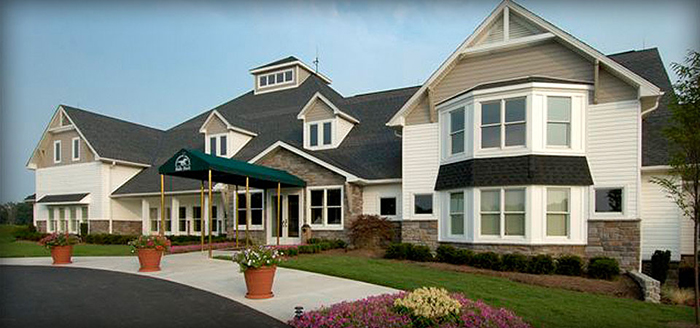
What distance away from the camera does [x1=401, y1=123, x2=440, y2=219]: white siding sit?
57.0 feet

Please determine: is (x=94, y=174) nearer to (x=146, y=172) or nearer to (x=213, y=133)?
(x=146, y=172)

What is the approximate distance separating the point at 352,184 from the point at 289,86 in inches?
549

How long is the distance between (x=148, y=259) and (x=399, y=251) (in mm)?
8521

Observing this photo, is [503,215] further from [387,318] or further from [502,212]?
[387,318]

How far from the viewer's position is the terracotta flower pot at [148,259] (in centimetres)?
1237

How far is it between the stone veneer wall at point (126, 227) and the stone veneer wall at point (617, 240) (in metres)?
25.8

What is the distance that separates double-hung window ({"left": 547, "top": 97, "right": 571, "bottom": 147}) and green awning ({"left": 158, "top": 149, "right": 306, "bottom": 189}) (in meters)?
10.4

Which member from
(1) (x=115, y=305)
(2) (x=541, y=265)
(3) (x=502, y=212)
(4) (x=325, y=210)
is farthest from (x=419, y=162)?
(1) (x=115, y=305)

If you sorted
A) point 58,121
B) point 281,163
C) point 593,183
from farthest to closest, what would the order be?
point 58,121
point 281,163
point 593,183

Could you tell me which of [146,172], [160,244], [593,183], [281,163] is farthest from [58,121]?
[593,183]

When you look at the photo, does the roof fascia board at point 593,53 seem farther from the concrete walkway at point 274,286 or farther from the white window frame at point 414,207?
the concrete walkway at point 274,286

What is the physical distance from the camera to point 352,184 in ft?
62.2

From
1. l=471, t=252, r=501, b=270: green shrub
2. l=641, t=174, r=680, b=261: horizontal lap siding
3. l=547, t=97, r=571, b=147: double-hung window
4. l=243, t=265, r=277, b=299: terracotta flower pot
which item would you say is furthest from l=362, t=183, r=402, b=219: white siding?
l=243, t=265, r=277, b=299: terracotta flower pot

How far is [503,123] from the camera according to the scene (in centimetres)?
1484
